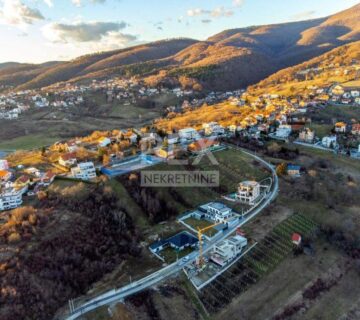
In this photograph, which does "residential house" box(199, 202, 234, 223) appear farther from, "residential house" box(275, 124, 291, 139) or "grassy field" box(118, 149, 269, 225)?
"residential house" box(275, 124, 291, 139)

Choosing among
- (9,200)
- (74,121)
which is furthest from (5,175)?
(74,121)

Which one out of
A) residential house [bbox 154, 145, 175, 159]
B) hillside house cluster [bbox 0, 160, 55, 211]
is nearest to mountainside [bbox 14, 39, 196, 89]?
residential house [bbox 154, 145, 175, 159]

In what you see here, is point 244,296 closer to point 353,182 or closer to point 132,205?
point 132,205

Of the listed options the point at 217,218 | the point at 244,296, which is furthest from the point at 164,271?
the point at 217,218

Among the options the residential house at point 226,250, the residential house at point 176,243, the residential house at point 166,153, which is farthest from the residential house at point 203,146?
the residential house at point 226,250

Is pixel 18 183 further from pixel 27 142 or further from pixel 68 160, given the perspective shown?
pixel 27 142
